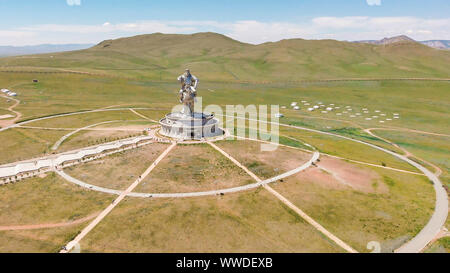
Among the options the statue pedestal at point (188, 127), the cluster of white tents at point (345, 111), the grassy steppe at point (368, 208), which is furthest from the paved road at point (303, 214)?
A: the cluster of white tents at point (345, 111)

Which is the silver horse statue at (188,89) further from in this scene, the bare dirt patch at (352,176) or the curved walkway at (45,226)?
the curved walkway at (45,226)

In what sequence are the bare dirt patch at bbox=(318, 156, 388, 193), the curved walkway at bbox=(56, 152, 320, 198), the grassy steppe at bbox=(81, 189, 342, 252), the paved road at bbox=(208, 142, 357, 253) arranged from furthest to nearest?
the bare dirt patch at bbox=(318, 156, 388, 193), the curved walkway at bbox=(56, 152, 320, 198), the paved road at bbox=(208, 142, 357, 253), the grassy steppe at bbox=(81, 189, 342, 252)

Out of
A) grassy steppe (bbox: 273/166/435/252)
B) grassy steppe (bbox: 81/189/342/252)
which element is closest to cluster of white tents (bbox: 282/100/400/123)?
grassy steppe (bbox: 273/166/435/252)

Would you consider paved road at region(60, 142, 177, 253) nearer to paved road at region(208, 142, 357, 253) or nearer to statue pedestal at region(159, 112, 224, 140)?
statue pedestal at region(159, 112, 224, 140)

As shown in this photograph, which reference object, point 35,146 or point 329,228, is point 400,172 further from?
point 35,146

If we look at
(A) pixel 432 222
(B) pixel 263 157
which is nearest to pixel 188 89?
(B) pixel 263 157

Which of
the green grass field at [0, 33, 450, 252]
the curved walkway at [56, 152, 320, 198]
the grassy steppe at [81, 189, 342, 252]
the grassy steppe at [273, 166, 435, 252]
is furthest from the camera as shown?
the curved walkway at [56, 152, 320, 198]

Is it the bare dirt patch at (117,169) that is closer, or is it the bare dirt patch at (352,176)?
the bare dirt patch at (117,169)

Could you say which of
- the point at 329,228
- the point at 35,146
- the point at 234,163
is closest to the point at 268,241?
the point at 329,228

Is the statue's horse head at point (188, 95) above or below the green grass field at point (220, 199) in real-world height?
above

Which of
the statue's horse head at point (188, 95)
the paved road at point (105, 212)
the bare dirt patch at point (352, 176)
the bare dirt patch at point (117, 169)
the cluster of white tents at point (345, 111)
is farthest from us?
the cluster of white tents at point (345, 111)

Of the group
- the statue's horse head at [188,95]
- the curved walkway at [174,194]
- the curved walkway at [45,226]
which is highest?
the statue's horse head at [188,95]
